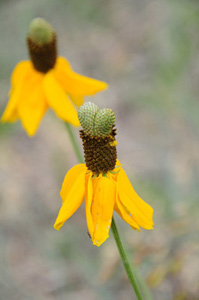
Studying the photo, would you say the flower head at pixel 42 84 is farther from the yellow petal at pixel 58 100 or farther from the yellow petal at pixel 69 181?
the yellow petal at pixel 69 181

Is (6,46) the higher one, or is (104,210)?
(104,210)

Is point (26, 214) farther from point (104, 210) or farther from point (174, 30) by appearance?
point (104, 210)

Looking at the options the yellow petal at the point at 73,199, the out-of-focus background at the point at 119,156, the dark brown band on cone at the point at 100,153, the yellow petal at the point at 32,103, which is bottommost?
the out-of-focus background at the point at 119,156

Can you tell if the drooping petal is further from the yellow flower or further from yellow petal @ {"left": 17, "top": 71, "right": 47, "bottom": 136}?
the yellow flower

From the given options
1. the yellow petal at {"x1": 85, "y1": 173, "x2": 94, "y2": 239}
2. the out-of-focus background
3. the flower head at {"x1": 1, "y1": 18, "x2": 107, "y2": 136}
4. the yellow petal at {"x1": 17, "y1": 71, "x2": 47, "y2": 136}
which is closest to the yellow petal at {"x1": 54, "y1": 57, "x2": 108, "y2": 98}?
the flower head at {"x1": 1, "y1": 18, "x2": 107, "y2": 136}

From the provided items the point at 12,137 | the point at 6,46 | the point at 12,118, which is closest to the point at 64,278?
the point at 12,118

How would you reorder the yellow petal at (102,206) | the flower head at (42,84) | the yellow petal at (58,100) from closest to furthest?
the yellow petal at (102,206)
the yellow petal at (58,100)
the flower head at (42,84)

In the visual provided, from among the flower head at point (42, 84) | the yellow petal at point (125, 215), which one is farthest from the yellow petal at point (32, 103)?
the yellow petal at point (125, 215)
